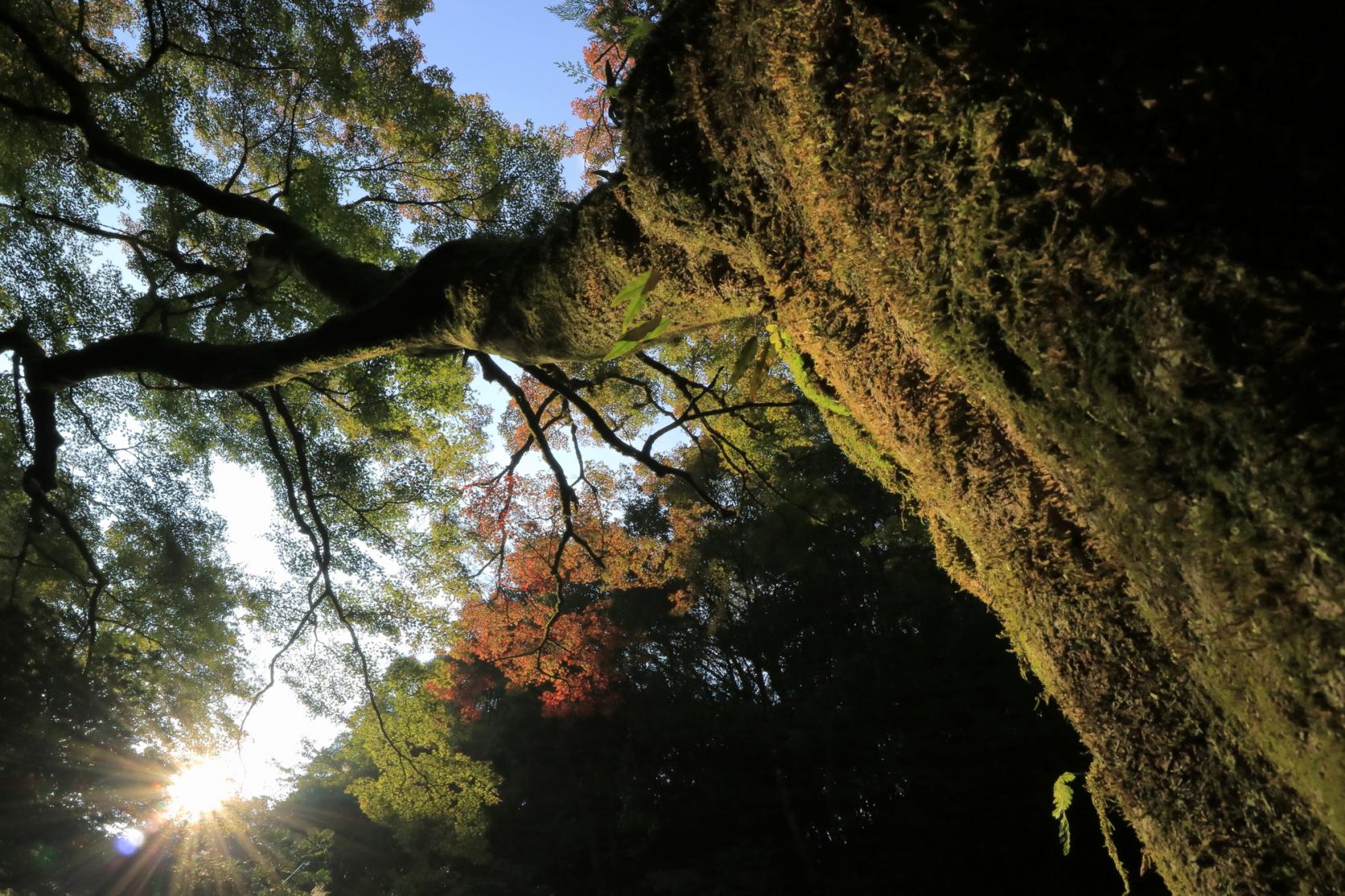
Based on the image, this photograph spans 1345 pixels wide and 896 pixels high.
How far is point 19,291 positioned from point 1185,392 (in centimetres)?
1012

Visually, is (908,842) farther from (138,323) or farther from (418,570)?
(138,323)

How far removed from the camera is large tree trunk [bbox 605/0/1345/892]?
0.57 meters

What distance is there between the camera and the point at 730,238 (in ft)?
4.74

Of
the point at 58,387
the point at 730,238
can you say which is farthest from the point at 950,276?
the point at 58,387

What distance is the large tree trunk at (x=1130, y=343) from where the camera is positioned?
1.89 feet

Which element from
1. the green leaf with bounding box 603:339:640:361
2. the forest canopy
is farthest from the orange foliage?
the green leaf with bounding box 603:339:640:361

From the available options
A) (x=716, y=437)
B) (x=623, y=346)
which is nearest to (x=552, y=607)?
(x=716, y=437)

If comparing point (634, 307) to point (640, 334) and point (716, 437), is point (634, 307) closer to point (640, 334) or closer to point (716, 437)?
point (640, 334)

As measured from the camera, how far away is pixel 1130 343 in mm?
653

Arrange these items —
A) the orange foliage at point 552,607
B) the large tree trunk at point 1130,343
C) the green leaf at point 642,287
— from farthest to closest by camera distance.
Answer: the orange foliage at point 552,607 < the green leaf at point 642,287 < the large tree trunk at point 1130,343

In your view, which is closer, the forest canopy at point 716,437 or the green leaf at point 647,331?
the forest canopy at point 716,437

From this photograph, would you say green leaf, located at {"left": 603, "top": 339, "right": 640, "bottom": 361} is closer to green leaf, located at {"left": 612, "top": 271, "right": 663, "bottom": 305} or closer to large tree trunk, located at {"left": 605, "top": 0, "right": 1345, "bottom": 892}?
green leaf, located at {"left": 612, "top": 271, "right": 663, "bottom": 305}

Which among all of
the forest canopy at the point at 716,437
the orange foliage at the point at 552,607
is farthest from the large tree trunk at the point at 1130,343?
the orange foliage at the point at 552,607

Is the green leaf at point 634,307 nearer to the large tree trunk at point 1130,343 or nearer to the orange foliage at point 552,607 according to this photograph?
the large tree trunk at point 1130,343
